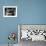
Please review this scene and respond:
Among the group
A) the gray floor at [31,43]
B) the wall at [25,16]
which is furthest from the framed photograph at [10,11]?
the gray floor at [31,43]

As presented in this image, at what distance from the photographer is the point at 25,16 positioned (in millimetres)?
3805

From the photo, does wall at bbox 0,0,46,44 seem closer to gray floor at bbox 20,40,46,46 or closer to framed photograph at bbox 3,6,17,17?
framed photograph at bbox 3,6,17,17

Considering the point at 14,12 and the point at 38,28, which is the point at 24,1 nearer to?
the point at 14,12

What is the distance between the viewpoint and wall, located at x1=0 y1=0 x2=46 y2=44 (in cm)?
379

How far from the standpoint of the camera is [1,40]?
3.80 m

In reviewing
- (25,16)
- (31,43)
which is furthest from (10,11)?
(31,43)

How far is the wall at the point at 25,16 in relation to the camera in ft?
12.4

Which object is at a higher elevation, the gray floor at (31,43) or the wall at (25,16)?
the wall at (25,16)

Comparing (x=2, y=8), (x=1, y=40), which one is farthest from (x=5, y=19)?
(x=1, y=40)

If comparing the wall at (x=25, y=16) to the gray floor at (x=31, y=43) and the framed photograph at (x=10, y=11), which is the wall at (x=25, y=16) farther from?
the gray floor at (x=31, y=43)

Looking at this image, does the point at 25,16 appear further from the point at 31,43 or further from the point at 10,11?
the point at 31,43

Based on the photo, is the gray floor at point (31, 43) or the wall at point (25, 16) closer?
the gray floor at point (31, 43)

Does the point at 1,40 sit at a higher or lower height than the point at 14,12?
lower

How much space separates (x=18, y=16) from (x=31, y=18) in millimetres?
399
